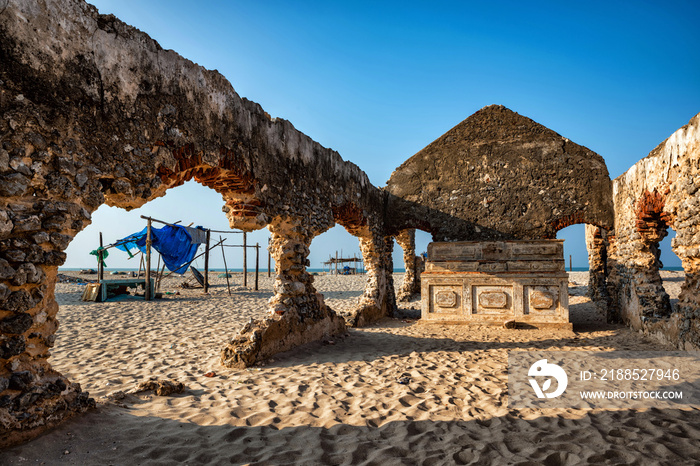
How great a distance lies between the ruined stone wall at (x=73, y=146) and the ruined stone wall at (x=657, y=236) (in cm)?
632

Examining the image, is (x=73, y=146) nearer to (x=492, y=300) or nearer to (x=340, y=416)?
(x=340, y=416)

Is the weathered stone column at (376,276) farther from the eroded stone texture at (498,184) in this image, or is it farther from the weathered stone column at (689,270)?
the weathered stone column at (689,270)

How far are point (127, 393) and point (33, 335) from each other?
149cm

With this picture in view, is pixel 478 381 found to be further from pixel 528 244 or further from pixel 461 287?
pixel 528 244

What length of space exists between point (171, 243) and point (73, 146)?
472 inches

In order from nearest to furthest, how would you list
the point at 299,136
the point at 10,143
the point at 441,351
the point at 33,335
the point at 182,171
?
the point at 10,143 → the point at 33,335 → the point at 182,171 → the point at 441,351 → the point at 299,136

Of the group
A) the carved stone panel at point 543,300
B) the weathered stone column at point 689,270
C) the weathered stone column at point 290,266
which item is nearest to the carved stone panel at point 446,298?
the carved stone panel at point 543,300

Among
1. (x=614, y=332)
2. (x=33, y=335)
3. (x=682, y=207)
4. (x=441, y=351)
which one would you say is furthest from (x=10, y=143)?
(x=614, y=332)

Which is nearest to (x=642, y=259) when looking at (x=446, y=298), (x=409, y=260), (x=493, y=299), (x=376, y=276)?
(x=493, y=299)

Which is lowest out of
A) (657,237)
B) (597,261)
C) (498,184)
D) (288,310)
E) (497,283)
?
(288,310)

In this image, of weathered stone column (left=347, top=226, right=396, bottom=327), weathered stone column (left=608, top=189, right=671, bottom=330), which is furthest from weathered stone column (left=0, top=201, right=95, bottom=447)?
weathered stone column (left=608, top=189, right=671, bottom=330)

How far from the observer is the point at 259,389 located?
449 centimetres

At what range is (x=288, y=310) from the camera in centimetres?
639

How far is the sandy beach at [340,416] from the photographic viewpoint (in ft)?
9.51
